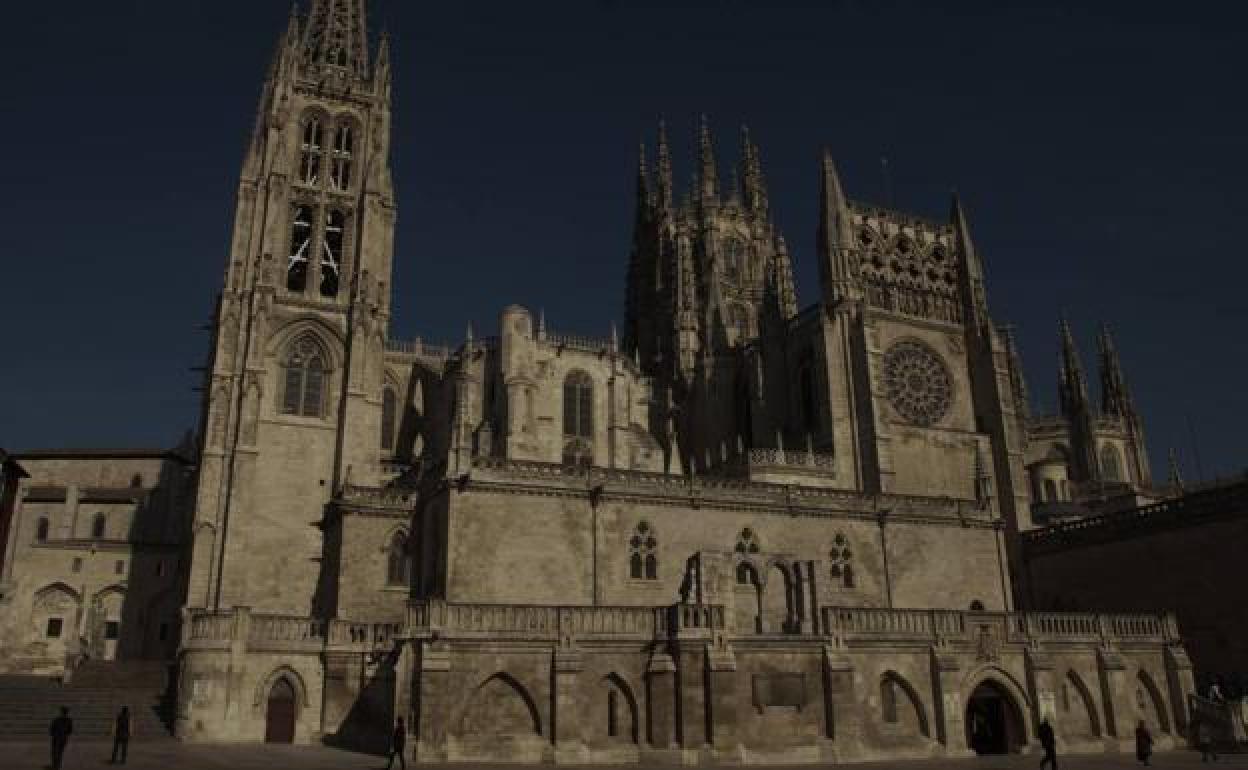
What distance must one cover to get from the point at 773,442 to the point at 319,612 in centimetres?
2311

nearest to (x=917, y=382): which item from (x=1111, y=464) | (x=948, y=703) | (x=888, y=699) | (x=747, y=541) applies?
(x=747, y=541)

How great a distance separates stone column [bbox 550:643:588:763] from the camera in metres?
21.3

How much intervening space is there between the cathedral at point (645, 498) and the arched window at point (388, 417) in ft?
0.42

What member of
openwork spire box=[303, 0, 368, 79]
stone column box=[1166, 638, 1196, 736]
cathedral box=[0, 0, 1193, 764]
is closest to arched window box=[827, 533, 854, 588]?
cathedral box=[0, 0, 1193, 764]

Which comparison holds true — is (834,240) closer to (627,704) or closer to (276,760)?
(627,704)

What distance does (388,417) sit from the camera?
54.1 meters

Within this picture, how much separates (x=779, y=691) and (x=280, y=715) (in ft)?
44.4

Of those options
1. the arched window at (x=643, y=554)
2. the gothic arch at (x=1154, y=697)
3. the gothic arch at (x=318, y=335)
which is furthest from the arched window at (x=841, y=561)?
the gothic arch at (x=318, y=335)

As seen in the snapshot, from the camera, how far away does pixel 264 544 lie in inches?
1649

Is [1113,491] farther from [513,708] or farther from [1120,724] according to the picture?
[513,708]

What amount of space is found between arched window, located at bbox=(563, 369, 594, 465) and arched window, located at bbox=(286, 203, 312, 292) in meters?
15.0

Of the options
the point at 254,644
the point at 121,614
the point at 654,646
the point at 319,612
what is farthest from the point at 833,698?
the point at 121,614

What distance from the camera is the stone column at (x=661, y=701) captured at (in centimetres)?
2183

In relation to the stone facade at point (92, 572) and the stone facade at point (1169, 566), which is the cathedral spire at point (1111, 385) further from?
the stone facade at point (92, 572)
